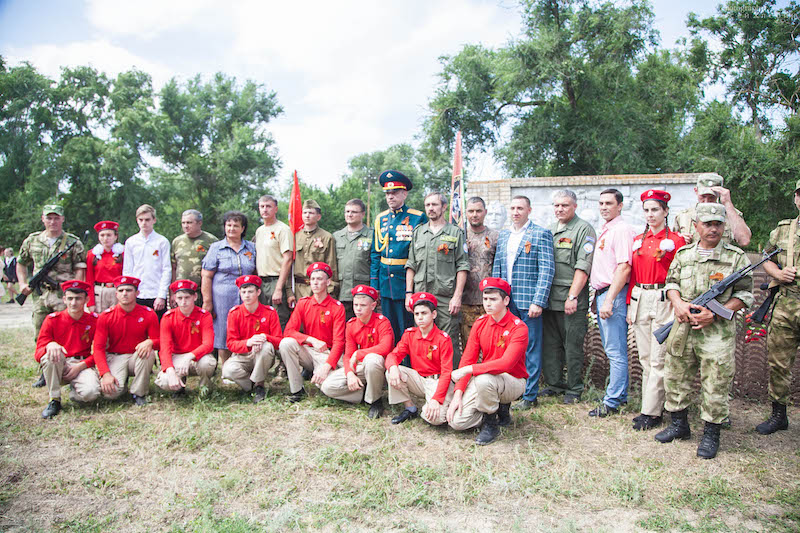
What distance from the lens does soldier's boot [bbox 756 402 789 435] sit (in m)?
4.23

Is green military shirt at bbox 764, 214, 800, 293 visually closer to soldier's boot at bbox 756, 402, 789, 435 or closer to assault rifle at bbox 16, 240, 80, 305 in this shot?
soldier's boot at bbox 756, 402, 789, 435

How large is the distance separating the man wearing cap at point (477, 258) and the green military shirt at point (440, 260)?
25 centimetres

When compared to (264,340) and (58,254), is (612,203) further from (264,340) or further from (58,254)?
(58,254)

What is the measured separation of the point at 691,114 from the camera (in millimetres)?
19766

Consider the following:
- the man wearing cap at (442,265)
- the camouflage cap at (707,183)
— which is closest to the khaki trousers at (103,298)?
the man wearing cap at (442,265)

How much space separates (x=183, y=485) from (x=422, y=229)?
2.98 meters

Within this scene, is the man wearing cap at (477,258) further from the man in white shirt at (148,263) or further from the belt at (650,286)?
the man in white shirt at (148,263)

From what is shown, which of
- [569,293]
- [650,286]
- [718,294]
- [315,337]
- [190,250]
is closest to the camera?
[718,294]

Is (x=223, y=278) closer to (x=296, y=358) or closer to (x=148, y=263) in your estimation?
(x=148, y=263)

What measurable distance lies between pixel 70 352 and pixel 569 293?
4.68 metres

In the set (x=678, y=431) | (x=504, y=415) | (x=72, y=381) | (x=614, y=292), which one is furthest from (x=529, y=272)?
(x=72, y=381)

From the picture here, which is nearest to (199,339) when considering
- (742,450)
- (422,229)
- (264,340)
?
(264,340)

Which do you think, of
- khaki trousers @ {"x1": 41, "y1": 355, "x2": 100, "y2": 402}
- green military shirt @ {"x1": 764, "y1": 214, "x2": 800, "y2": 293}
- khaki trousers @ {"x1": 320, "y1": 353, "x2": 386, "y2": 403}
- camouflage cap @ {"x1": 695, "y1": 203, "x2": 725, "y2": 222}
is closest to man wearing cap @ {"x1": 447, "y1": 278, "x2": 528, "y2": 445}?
khaki trousers @ {"x1": 320, "y1": 353, "x2": 386, "y2": 403}

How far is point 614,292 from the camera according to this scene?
4559 mm
